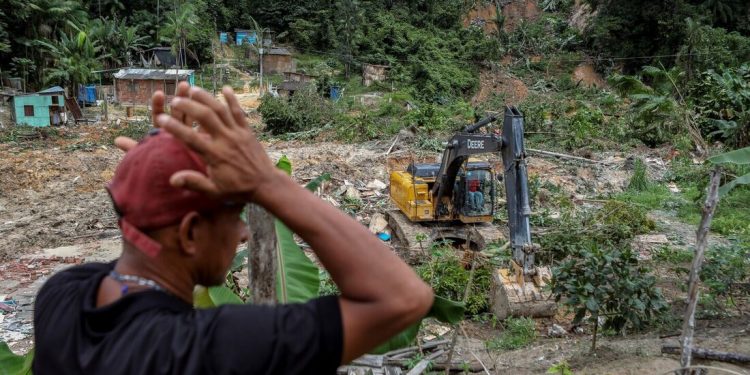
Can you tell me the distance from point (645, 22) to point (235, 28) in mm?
27065

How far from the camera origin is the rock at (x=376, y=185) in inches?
675

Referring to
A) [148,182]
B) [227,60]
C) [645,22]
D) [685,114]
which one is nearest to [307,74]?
[227,60]

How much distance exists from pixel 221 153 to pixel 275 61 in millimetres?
38867

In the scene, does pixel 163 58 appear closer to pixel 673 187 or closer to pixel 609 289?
pixel 673 187

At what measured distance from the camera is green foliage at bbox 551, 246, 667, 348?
6.50 m

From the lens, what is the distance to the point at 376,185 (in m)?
17.3

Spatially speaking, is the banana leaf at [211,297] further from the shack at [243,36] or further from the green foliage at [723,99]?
the shack at [243,36]

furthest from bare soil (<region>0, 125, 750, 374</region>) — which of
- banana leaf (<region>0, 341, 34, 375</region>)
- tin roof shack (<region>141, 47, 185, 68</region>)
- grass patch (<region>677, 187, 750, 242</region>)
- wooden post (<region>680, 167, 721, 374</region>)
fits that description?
tin roof shack (<region>141, 47, 185, 68</region>)

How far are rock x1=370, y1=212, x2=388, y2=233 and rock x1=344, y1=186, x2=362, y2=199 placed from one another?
1.76 metres

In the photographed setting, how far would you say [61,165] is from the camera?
62.1 ft

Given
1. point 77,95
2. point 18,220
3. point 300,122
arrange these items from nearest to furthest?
1. point 18,220
2. point 300,122
3. point 77,95

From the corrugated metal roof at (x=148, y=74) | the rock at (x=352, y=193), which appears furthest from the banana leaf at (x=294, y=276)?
the corrugated metal roof at (x=148, y=74)

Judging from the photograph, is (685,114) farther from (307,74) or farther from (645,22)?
(307,74)

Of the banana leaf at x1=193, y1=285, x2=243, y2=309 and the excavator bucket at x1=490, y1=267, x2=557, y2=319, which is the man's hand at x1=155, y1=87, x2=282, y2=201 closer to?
the banana leaf at x1=193, y1=285, x2=243, y2=309
